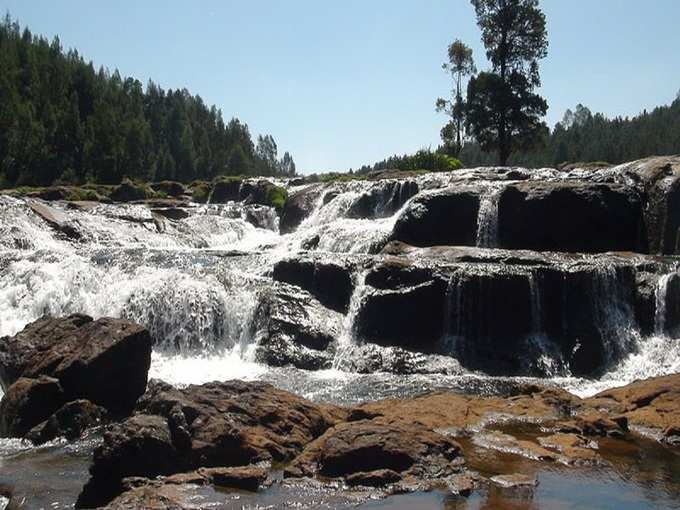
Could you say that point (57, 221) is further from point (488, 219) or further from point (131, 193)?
point (131, 193)

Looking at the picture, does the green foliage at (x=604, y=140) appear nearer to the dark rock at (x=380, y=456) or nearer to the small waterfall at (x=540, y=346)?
Result: the small waterfall at (x=540, y=346)

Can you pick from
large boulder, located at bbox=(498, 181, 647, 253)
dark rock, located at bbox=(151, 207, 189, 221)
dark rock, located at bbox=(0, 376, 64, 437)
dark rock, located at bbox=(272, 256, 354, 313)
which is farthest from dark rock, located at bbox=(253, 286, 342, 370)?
dark rock, located at bbox=(151, 207, 189, 221)

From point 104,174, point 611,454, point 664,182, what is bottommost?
point 611,454

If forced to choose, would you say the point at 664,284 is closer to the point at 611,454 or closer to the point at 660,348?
the point at 660,348

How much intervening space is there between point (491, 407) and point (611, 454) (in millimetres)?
2806

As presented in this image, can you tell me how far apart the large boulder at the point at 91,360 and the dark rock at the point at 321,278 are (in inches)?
305

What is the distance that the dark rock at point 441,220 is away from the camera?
1064 inches

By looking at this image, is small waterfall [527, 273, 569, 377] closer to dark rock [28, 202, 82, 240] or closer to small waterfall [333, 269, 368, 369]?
small waterfall [333, 269, 368, 369]

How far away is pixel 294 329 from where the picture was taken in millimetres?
20859

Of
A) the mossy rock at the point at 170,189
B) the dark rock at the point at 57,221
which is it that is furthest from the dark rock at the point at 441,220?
the mossy rock at the point at 170,189

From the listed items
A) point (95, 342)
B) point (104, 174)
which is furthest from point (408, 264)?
point (104, 174)

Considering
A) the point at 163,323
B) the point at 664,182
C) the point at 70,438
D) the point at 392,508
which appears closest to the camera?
the point at 392,508

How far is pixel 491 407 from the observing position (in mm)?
14289

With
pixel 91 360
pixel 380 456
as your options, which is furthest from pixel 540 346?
pixel 91 360
